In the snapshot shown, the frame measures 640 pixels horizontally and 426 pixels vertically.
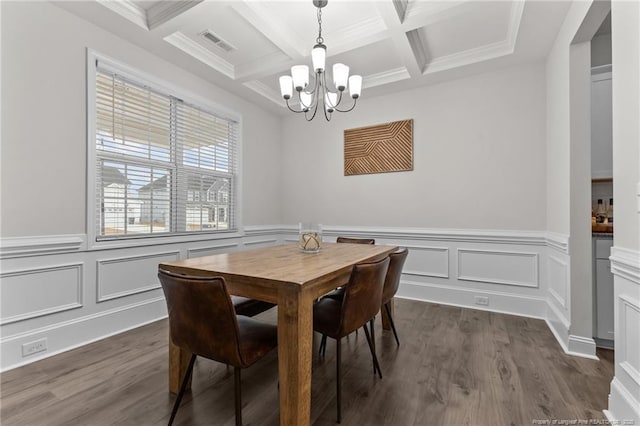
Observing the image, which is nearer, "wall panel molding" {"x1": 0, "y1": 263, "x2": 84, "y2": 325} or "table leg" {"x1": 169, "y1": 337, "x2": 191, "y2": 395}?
"table leg" {"x1": 169, "y1": 337, "x2": 191, "y2": 395}

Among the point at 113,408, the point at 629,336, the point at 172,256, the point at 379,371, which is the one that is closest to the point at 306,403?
the point at 379,371

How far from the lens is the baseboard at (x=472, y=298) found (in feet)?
10.4

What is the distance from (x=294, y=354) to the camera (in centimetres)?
135

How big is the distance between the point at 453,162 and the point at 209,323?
10.9 feet

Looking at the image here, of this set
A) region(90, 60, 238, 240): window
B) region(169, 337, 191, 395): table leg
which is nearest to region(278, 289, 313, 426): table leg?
region(169, 337, 191, 395): table leg

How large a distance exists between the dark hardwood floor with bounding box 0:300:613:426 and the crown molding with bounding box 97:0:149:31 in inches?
107

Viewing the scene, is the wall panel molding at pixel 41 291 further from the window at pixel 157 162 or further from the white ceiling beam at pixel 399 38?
the white ceiling beam at pixel 399 38

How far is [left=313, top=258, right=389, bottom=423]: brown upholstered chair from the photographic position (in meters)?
1.61

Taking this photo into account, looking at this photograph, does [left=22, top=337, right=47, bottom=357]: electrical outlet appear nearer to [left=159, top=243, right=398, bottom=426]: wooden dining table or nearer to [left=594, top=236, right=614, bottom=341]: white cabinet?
[left=159, top=243, right=398, bottom=426]: wooden dining table

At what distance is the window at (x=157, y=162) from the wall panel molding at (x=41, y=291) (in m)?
0.39

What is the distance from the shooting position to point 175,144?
3311 millimetres

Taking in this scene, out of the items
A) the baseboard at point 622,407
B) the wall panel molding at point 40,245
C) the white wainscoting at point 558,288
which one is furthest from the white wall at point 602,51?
the wall panel molding at point 40,245

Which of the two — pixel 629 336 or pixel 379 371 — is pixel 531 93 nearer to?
pixel 629 336

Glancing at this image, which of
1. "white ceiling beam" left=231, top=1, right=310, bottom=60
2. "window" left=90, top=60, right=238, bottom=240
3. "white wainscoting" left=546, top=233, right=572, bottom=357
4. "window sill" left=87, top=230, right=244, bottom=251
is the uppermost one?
"white ceiling beam" left=231, top=1, right=310, bottom=60
